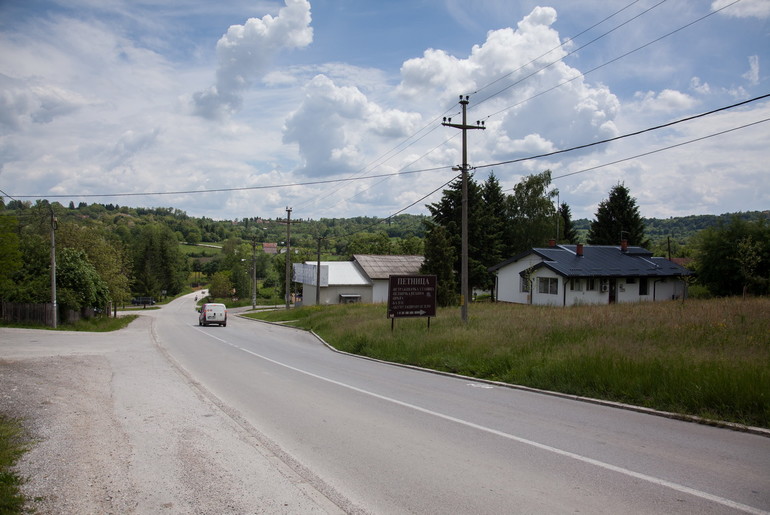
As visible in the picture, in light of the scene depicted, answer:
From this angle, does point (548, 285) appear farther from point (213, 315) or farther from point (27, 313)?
point (27, 313)

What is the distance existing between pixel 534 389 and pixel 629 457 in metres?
4.86

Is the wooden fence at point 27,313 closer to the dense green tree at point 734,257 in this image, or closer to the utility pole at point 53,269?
the utility pole at point 53,269

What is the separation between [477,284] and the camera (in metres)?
50.9

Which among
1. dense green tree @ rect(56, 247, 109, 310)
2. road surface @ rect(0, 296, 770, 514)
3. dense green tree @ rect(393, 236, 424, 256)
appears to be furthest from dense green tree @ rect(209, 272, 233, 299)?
road surface @ rect(0, 296, 770, 514)

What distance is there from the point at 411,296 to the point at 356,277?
35.5m

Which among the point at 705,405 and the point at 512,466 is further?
the point at 705,405

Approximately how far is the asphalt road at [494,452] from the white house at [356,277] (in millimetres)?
42530

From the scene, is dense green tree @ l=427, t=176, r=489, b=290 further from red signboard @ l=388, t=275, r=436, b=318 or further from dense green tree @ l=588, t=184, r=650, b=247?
red signboard @ l=388, t=275, r=436, b=318

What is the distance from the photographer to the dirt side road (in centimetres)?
500

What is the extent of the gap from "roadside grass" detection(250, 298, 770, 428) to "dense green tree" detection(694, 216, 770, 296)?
1854cm

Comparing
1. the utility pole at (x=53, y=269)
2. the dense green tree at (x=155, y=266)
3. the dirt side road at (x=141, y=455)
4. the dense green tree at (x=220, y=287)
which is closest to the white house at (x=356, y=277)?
the utility pole at (x=53, y=269)

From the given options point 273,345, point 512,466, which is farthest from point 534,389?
point 273,345

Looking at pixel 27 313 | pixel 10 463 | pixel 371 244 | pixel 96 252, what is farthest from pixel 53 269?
pixel 371 244

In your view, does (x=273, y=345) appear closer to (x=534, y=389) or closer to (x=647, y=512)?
(x=534, y=389)
